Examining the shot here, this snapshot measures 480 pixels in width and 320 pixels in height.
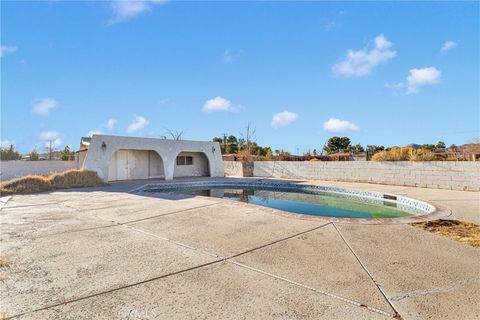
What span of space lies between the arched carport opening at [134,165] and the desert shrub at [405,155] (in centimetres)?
1468

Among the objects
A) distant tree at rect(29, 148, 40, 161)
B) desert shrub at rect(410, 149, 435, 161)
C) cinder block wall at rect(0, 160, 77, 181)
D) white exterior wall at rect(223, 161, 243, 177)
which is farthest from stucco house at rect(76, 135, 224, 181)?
desert shrub at rect(410, 149, 435, 161)

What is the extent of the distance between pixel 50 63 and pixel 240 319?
17180mm

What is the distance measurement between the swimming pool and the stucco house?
11.0 ft

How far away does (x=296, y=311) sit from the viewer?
92.7 inches

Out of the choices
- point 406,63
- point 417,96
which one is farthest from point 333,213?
point 417,96

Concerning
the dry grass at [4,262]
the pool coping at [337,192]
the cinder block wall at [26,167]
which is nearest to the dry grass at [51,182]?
the pool coping at [337,192]

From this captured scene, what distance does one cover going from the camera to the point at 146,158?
18562 millimetres

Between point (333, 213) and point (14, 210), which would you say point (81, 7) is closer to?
point (14, 210)

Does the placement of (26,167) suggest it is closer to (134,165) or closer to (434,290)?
(134,165)

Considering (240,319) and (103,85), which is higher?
(103,85)

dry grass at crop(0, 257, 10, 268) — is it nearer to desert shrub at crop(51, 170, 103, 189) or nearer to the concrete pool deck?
the concrete pool deck

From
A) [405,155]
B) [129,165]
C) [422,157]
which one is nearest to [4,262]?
[129,165]

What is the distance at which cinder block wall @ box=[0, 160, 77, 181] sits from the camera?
16203 mm

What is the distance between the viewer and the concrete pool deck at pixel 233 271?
94.5 inches
